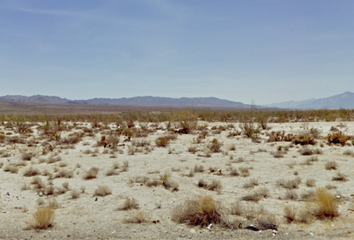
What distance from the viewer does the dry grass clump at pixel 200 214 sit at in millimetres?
5613

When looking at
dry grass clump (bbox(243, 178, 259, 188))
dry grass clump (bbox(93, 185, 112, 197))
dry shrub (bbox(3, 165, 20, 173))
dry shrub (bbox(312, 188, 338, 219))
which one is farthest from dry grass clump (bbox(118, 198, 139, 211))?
dry shrub (bbox(3, 165, 20, 173))

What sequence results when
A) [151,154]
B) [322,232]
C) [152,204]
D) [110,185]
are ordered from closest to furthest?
[322,232]
[152,204]
[110,185]
[151,154]

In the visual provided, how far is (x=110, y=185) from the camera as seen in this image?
336 inches

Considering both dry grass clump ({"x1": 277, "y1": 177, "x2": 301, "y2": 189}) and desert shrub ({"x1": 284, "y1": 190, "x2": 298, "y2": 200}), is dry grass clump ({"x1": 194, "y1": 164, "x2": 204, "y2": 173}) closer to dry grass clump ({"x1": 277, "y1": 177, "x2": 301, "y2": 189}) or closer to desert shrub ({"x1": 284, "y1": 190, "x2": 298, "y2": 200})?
dry grass clump ({"x1": 277, "y1": 177, "x2": 301, "y2": 189})

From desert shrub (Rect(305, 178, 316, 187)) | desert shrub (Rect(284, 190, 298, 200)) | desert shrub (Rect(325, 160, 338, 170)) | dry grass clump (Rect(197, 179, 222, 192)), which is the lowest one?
dry grass clump (Rect(197, 179, 222, 192))

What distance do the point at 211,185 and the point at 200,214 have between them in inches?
92.2

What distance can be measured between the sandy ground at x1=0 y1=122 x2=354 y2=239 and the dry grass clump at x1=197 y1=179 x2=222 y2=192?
15cm

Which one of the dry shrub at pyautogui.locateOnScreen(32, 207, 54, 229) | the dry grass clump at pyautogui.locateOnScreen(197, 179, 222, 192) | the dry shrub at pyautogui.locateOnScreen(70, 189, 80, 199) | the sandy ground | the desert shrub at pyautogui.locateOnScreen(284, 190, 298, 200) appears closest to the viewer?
the sandy ground

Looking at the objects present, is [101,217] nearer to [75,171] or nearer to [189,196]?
[189,196]

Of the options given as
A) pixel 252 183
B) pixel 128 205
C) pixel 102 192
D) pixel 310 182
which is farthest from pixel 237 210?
pixel 102 192

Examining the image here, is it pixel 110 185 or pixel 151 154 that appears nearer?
pixel 110 185

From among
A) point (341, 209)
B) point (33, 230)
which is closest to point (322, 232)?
point (341, 209)

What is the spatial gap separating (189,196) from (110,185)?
2570mm

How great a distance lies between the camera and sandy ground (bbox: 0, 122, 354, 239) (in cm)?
531
